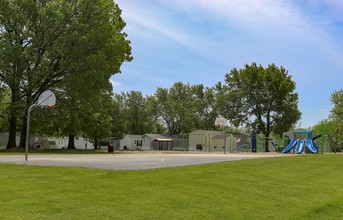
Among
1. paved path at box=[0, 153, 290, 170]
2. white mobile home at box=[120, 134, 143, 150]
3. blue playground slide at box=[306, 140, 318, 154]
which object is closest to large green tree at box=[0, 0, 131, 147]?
paved path at box=[0, 153, 290, 170]

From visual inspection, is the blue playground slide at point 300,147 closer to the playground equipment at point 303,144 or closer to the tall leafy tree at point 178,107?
the playground equipment at point 303,144

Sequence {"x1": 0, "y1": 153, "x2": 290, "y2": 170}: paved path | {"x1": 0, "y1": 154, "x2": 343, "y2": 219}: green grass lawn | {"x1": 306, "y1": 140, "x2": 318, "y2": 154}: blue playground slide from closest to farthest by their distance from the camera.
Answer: {"x1": 0, "y1": 154, "x2": 343, "y2": 219}: green grass lawn, {"x1": 0, "y1": 153, "x2": 290, "y2": 170}: paved path, {"x1": 306, "y1": 140, "x2": 318, "y2": 154}: blue playground slide

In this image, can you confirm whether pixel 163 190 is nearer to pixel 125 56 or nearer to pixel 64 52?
pixel 64 52

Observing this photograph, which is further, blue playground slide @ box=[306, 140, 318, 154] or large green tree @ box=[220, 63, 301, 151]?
large green tree @ box=[220, 63, 301, 151]

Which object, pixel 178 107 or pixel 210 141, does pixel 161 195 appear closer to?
pixel 210 141

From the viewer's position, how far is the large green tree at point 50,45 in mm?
34562

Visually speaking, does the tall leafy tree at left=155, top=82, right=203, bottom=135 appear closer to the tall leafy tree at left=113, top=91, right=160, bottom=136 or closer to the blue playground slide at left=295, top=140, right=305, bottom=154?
the tall leafy tree at left=113, top=91, right=160, bottom=136

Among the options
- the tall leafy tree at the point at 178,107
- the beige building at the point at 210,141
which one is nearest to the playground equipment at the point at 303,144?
the beige building at the point at 210,141

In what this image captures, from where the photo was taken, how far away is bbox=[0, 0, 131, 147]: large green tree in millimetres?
34562

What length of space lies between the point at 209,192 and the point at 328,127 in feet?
122

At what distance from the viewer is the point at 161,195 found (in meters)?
8.41

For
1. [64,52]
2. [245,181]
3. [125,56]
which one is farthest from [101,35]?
[245,181]

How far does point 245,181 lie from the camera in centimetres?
1147

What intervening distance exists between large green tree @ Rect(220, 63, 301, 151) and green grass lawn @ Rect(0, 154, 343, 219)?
58709 mm
